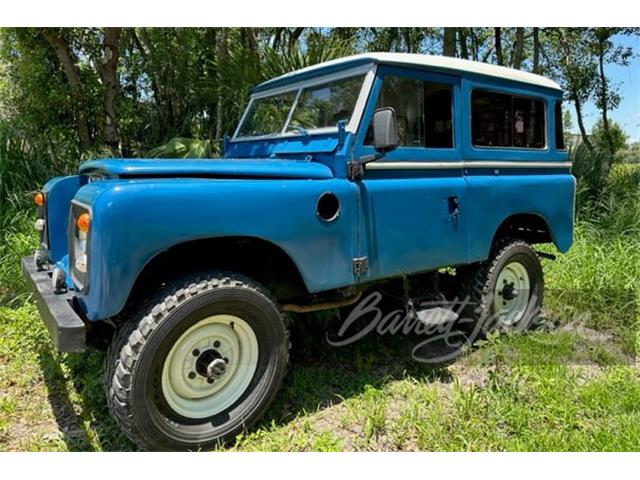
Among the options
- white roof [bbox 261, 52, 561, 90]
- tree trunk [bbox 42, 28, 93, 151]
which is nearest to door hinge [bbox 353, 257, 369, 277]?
white roof [bbox 261, 52, 561, 90]

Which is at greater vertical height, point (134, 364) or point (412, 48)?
point (412, 48)

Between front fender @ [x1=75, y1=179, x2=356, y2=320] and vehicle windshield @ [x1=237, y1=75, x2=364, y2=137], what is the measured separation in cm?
67

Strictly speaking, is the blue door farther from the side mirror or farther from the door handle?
the side mirror

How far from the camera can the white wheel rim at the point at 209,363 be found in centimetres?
267

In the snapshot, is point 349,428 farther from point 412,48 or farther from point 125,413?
point 412,48

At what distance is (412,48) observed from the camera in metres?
16.2

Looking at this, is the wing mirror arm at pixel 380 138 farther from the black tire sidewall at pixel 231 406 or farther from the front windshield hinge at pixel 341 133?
the black tire sidewall at pixel 231 406

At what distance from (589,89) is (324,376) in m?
16.4

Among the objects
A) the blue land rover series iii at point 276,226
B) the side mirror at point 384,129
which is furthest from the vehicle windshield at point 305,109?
the side mirror at point 384,129

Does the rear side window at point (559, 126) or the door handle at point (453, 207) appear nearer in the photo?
the door handle at point (453, 207)

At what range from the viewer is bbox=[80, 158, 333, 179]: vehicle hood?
2.68m

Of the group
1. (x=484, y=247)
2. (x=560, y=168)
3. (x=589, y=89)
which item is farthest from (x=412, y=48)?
(x=484, y=247)

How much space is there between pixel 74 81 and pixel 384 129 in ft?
23.3

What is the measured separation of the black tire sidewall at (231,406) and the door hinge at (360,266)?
0.60 metres
